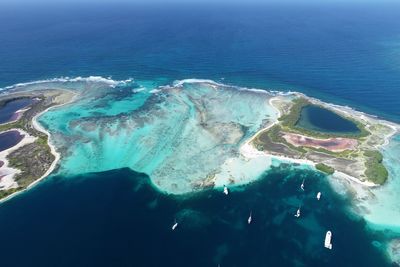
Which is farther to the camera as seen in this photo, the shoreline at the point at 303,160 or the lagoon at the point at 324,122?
the lagoon at the point at 324,122

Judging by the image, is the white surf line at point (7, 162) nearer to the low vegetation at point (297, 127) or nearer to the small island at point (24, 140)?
the small island at point (24, 140)

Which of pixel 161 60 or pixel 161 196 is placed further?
pixel 161 60

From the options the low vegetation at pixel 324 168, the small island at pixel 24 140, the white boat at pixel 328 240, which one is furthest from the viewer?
the low vegetation at pixel 324 168

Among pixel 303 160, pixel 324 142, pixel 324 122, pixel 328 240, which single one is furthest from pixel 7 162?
pixel 324 122

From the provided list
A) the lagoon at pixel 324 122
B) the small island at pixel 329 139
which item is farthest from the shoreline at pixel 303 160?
the lagoon at pixel 324 122

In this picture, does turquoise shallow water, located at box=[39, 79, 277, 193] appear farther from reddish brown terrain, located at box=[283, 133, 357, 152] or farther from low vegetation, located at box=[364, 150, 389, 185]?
low vegetation, located at box=[364, 150, 389, 185]

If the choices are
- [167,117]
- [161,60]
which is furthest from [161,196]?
[161,60]

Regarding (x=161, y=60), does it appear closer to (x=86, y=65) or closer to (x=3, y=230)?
(x=86, y=65)
